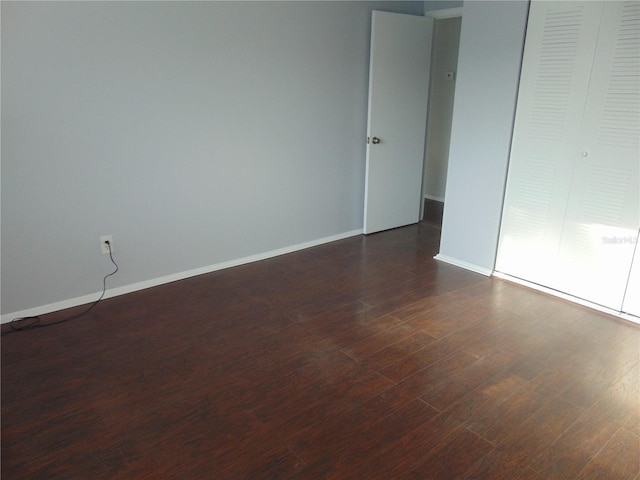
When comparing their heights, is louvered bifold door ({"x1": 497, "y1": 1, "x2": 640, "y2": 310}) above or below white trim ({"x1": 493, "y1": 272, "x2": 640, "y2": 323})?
above

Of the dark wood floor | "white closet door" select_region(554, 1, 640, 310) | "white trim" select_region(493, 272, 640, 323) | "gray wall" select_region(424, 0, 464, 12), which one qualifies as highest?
"gray wall" select_region(424, 0, 464, 12)

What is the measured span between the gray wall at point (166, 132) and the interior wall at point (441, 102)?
1.49 metres

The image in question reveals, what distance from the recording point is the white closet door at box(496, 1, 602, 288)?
9.03ft

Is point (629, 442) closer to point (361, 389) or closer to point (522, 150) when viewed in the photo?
point (361, 389)

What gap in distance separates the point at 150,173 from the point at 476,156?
7.60 feet

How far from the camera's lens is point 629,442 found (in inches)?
72.1

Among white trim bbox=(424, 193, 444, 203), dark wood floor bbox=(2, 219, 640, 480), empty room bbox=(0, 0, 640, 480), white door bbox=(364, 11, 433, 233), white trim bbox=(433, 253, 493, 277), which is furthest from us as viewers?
white trim bbox=(424, 193, 444, 203)

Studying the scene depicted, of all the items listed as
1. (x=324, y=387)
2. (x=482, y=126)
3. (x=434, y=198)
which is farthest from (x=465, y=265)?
(x=434, y=198)

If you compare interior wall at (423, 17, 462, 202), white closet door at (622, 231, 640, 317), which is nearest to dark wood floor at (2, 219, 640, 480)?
white closet door at (622, 231, 640, 317)

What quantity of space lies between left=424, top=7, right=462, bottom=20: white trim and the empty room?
5 cm

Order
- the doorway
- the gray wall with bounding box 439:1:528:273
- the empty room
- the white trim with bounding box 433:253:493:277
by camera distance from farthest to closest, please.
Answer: the doorway
the white trim with bounding box 433:253:493:277
the gray wall with bounding box 439:1:528:273
the empty room

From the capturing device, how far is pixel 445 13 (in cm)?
408

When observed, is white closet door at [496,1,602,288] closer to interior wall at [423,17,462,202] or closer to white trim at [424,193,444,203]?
interior wall at [423,17,462,202]

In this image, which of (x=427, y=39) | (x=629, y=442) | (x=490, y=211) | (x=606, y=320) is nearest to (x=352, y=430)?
(x=629, y=442)
